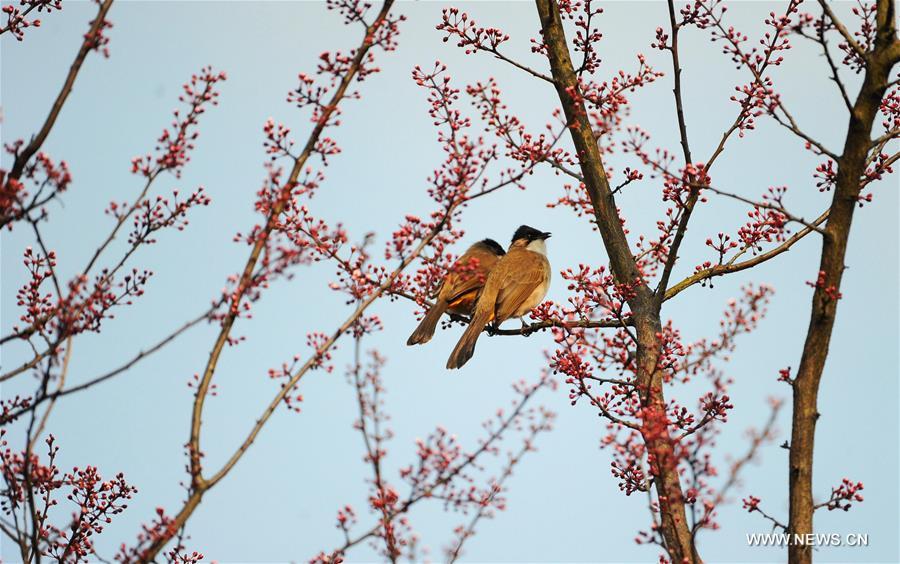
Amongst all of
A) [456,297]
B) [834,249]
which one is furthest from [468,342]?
[834,249]

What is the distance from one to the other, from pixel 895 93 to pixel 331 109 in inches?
172

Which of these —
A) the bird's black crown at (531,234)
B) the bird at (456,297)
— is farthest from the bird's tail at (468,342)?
the bird's black crown at (531,234)

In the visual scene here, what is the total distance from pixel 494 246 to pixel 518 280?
2.52 m

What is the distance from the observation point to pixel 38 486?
4.38 meters

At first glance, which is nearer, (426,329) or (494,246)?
(426,329)

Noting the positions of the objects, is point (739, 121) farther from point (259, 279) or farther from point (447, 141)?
point (259, 279)

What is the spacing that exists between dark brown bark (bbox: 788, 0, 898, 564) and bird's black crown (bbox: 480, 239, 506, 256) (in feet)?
22.8

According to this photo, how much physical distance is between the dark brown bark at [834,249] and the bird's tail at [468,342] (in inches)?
150

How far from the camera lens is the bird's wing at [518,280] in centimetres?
912

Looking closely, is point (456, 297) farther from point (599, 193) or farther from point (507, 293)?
point (599, 193)

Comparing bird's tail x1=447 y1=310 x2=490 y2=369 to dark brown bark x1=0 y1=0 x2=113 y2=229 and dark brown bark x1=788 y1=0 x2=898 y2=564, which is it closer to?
dark brown bark x1=788 y1=0 x2=898 y2=564

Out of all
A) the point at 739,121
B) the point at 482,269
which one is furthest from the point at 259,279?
the point at 482,269

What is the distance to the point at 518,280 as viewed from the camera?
958 cm

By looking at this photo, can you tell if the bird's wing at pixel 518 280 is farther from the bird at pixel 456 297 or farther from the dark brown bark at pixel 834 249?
the dark brown bark at pixel 834 249
